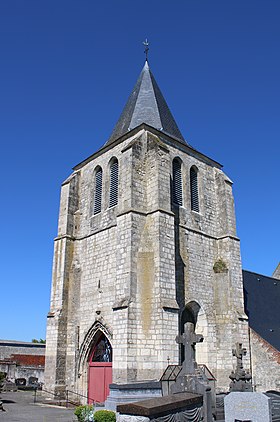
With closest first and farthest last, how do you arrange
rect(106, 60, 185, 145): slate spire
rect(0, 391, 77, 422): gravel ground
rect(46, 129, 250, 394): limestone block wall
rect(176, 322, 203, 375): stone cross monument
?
rect(176, 322, 203, 375): stone cross monument
rect(0, 391, 77, 422): gravel ground
rect(46, 129, 250, 394): limestone block wall
rect(106, 60, 185, 145): slate spire

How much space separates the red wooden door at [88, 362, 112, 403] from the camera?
15930mm

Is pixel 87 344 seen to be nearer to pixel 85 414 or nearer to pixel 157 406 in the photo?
pixel 85 414

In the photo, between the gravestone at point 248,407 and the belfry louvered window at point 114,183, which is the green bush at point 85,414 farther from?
the belfry louvered window at point 114,183

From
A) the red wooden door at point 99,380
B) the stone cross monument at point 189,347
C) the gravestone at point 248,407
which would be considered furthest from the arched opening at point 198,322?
the gravestone at point 248,407

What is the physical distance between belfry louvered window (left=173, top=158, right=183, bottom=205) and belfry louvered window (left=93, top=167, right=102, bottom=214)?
11.5ft

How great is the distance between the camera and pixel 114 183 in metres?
18.3

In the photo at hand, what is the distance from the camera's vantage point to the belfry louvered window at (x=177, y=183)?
58.5 feet

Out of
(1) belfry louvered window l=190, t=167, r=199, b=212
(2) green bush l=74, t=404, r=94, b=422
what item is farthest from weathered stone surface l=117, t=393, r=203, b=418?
(1) belfry louvered window l=190, t=167, r=199, b=212

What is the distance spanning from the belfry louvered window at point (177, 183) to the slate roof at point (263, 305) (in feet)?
22.0

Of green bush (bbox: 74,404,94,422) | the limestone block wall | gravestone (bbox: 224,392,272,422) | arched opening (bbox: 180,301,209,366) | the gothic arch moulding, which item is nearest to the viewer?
gravestone (bbox: 224,392,272,422)

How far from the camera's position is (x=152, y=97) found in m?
20.5

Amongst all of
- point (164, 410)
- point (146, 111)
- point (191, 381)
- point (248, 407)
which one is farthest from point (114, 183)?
point (248, 407)

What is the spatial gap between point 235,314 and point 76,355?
6.79m

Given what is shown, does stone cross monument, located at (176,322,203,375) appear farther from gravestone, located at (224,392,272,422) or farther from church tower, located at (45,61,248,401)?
gravestone, located at (224,392,272,422)
